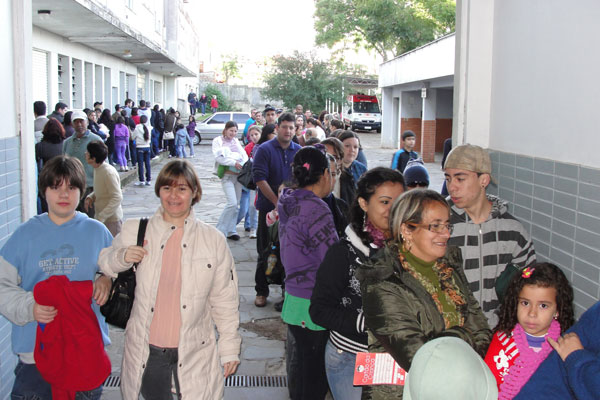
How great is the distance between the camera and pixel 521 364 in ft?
8.70

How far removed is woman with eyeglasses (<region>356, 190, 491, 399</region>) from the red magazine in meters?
0.03

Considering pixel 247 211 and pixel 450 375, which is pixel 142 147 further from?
pixel 450 375

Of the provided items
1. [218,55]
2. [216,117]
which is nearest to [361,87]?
[216,117]

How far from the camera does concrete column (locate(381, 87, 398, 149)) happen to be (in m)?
33.7

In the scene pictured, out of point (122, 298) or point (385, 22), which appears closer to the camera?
point (122, 298)

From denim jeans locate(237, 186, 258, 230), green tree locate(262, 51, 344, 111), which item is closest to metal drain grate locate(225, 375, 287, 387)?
denim jeans locate(237, 186, 258, 230)

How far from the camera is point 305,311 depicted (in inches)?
142

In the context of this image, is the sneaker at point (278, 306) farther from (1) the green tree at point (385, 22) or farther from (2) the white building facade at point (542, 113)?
(1) the green tree at point (385, 22)

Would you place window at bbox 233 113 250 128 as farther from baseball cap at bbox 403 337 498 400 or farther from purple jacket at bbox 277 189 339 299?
baseball cap at bbox 403 337 498 400

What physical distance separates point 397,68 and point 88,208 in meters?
24.7

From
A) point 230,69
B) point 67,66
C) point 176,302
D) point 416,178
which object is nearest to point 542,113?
point 416,178

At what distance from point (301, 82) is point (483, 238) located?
124 feet

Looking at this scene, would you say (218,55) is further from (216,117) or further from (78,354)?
(78,354)

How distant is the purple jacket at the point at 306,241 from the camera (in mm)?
3643
